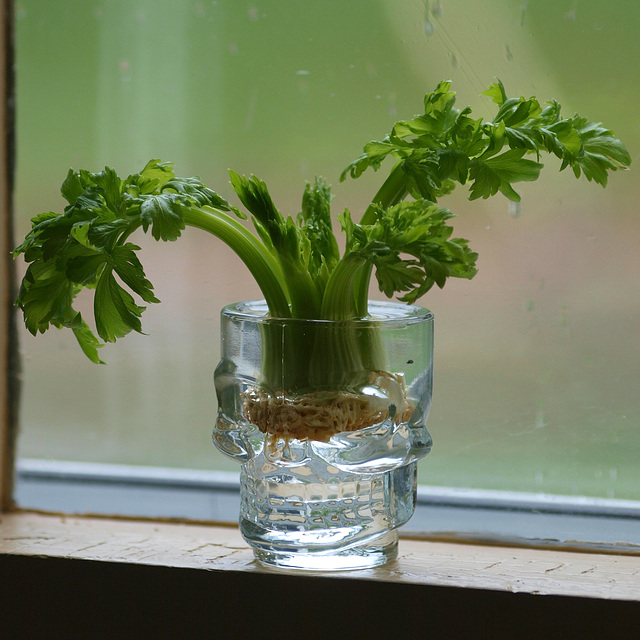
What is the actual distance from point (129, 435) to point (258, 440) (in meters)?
0.34

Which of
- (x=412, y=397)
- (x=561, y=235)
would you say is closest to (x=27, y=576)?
(x=412, y=397)

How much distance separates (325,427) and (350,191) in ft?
1.14

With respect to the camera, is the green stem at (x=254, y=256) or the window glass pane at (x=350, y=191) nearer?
the green stem at (x=254, y=256)

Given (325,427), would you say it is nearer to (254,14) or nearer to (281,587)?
(281,587)

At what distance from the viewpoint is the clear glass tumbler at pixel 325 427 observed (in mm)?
698

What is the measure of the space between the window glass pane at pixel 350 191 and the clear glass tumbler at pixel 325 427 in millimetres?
189

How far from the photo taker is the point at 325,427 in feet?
2.26

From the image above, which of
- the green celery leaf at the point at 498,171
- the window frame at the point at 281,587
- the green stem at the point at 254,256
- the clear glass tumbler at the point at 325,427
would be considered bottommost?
the window frame at the point at 281,587

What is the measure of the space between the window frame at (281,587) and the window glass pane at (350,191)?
0.44ft

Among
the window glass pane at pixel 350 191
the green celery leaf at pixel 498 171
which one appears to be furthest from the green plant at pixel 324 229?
the window glass pane at pixel 350 191

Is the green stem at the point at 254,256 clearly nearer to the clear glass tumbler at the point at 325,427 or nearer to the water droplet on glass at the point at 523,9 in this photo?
the clear glass tumbler at the point at 325,427

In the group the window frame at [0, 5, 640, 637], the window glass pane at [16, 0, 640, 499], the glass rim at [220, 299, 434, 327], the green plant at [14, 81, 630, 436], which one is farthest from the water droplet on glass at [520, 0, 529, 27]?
the window frame at [0, 5, 640, 637]

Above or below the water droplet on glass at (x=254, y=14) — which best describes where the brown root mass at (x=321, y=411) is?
below

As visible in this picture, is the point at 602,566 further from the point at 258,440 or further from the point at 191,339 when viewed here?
the point at 191,339
